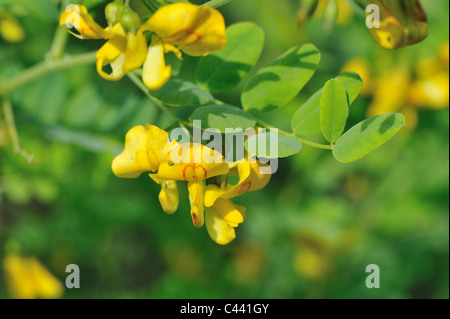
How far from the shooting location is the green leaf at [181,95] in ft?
2.72

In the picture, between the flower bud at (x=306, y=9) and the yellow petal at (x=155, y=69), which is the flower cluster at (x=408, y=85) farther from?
the yellow petal at (x=155, y=69)

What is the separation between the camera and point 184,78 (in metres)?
1.06

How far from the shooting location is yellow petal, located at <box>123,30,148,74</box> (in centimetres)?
71

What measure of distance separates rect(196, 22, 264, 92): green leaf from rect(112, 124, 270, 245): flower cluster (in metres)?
0.21

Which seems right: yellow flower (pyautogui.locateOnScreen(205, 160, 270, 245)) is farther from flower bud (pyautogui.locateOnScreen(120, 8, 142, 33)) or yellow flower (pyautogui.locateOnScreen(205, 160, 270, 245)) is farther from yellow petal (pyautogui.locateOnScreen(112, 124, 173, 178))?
flower bud (pyautogui.locateOnScreen(120, 8, 142, 33))

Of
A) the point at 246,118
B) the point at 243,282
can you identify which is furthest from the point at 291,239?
the point at 246,118

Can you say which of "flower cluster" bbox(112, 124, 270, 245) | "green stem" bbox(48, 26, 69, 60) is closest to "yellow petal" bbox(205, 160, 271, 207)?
"flower cluster" bbox(112, 124, 270, 245)

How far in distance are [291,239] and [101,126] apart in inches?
36.6

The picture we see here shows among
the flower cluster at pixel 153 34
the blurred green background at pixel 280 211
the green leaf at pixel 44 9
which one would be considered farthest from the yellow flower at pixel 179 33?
the blurred green background at pixel 280 211

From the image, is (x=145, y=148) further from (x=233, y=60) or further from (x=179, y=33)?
(x=233, y=60)

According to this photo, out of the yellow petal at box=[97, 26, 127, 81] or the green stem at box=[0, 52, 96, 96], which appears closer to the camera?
the yellow petal at box=[97, 26, 127, 81]

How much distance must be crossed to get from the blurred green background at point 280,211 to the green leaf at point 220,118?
81 cm

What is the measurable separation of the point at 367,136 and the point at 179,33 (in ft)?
0.94

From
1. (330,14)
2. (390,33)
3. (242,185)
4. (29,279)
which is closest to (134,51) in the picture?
(242,185)
